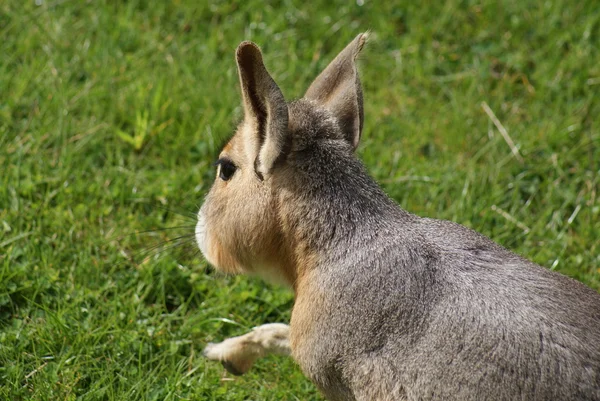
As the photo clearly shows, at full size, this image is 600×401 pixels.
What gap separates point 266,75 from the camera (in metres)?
3.00

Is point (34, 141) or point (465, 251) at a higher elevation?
point (34, 141)

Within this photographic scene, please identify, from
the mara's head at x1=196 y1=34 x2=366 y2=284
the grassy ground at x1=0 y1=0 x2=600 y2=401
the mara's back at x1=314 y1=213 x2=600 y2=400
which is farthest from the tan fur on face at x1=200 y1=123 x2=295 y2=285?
the grassy ground at x1=0 y1=0 x2=600 y2=401

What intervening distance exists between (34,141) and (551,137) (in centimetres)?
287

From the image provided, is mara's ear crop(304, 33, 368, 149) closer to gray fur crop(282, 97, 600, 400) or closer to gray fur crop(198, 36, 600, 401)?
gray fur crop(198, 36, 600, 401)

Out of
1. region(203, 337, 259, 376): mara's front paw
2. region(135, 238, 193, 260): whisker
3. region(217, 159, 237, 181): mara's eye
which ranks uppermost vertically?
region(217, 159, 237, 181): mara's eye

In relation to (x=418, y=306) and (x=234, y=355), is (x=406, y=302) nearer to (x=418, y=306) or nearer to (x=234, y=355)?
(x=418, y=306)

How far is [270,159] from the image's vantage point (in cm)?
314

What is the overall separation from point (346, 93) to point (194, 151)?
1591 mm

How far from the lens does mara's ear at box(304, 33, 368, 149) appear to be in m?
3.54

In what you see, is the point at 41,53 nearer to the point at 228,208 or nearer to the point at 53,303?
the point at 53,303

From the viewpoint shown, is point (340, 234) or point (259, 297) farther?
point (259, 297)


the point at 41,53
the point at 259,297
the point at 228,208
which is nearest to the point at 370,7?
the point at 41,53

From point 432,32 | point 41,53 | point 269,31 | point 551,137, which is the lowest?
point 551,137

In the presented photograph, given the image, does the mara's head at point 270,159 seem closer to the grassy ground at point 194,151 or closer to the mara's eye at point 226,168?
the mara's eye at point 226,168
